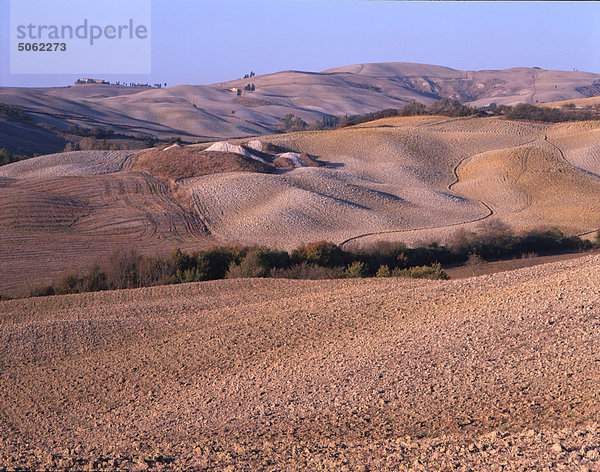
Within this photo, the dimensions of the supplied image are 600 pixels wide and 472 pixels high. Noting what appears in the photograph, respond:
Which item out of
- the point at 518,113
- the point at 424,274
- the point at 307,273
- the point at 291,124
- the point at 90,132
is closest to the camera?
the point at 424,274

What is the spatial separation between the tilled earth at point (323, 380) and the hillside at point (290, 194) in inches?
423

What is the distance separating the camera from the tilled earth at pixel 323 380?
605cm

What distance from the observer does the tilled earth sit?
6.05 meters

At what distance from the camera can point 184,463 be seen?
5.93 metres

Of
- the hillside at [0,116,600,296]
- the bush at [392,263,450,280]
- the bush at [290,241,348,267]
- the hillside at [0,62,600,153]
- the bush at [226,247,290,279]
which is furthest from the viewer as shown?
the hillside at [0,62,600,153]

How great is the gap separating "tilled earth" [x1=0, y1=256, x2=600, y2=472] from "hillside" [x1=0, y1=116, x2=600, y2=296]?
35.3ft

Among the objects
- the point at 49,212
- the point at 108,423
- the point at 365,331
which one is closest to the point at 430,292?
the point at 365,331

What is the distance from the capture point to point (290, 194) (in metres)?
40.1

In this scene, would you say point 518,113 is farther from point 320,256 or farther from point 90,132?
point 320,256

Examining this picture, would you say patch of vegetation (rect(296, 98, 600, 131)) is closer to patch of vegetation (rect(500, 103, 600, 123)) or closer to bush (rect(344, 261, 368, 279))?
patch of vegetation (rect(500, 103, 600, 123))

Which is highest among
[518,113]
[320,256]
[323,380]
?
[518,113]

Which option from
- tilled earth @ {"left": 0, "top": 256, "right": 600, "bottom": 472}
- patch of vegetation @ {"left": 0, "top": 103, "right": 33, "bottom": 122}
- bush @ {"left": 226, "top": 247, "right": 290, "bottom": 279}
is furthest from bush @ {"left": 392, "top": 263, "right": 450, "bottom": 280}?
patch of vegetation @ {"left": 0, "top": 103, "right": 33, "bottom": 122}

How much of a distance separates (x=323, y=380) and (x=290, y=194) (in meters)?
31.7

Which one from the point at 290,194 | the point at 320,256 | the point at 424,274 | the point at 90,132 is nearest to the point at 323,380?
the point at 424,274
